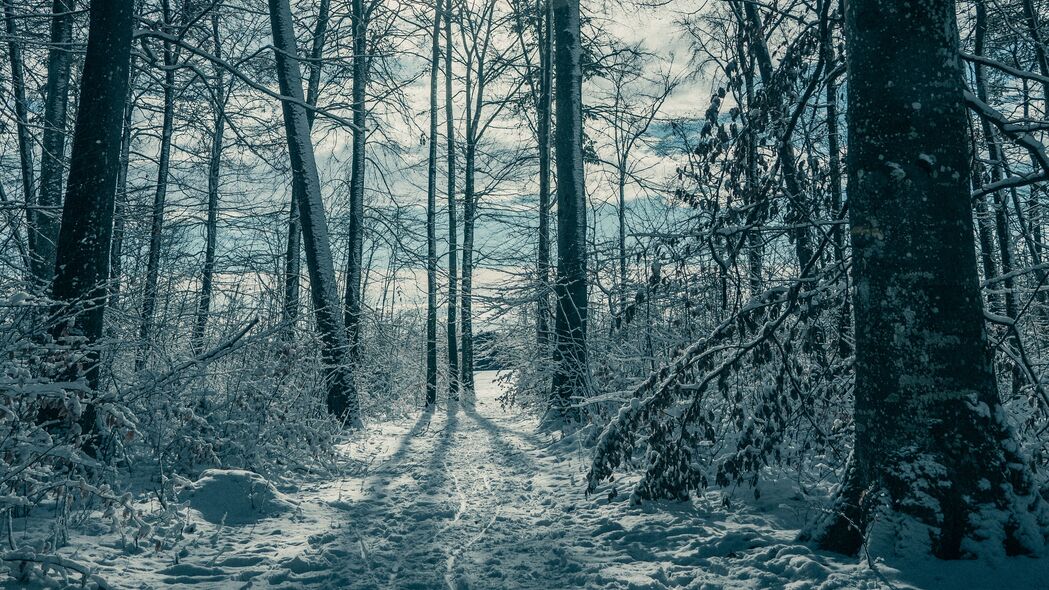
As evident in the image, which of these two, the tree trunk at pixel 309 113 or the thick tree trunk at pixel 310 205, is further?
the tree trunk at pixel 309 113

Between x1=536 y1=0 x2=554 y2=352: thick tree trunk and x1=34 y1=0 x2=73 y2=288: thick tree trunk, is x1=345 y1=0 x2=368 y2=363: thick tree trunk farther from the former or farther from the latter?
x1=34 y1=0 x2=73 y2=288: thick tree trunk

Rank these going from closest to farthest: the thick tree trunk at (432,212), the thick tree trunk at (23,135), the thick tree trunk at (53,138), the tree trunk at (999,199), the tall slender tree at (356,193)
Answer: the tree trunk at (999,199), the thick tree trunk at (23,135), the thick tree trunk at (53,138), the tall slender tree at (356,193), the thick tree trunk at (432,212)

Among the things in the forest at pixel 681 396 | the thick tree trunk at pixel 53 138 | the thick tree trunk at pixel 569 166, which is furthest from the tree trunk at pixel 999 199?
the thick tree trunk at pixel 53 138

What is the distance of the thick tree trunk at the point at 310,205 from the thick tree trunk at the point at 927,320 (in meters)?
8.57

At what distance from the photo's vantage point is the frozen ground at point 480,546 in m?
3.61

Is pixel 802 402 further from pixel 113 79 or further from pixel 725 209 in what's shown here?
pixel 113 79

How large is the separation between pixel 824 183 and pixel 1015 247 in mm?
9050

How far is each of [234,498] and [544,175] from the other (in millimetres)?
11911

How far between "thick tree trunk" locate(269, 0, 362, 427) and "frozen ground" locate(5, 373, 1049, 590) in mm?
4116

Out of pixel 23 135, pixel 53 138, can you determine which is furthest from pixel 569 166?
pixel 23 135

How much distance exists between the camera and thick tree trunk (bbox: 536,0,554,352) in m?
10.9

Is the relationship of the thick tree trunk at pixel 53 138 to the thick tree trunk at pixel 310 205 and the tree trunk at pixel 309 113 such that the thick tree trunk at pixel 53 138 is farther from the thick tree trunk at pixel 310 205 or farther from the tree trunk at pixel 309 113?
the tree trunk at pixel 309 113

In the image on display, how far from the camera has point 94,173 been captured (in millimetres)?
5742

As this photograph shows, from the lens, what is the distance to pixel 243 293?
30.5 feet
